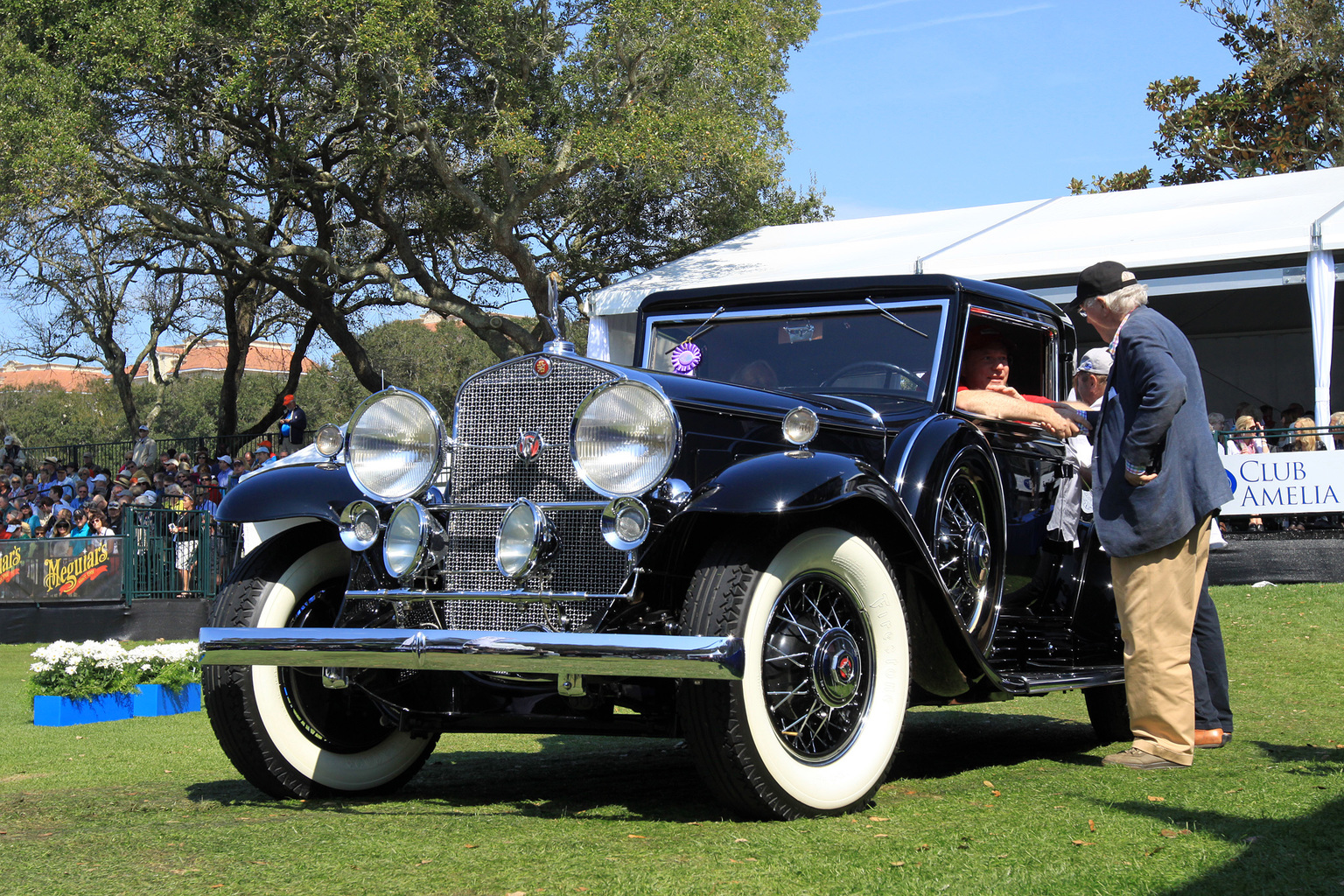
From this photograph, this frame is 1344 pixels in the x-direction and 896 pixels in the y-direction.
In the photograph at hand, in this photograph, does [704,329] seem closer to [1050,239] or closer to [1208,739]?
[1208,739]

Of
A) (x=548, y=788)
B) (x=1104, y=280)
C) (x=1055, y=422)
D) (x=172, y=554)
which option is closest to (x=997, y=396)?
(x=1055, y=422)

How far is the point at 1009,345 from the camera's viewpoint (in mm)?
5516

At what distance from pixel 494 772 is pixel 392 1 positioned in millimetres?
13385

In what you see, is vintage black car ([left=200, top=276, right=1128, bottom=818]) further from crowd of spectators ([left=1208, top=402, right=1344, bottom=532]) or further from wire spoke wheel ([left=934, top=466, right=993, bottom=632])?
crowd of spectators ([left=1208, top=402, right=1344, bottom=532])

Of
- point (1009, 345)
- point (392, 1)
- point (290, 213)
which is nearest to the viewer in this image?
point (1009, 345)

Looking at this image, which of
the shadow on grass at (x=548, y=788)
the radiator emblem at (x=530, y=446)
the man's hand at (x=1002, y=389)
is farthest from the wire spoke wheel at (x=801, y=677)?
the man's hand at (x=1002, y=389)

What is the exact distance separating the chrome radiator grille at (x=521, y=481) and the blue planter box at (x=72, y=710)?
209 inches

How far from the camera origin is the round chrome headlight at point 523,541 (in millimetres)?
3721

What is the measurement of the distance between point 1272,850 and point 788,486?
1484 mm

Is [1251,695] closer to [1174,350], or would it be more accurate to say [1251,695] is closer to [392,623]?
[1174,350]

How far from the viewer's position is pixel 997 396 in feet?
16.6

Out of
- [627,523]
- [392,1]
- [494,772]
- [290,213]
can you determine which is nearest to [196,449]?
[290,213]

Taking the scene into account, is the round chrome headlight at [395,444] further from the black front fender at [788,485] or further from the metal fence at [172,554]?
the metal fence at [172,554]

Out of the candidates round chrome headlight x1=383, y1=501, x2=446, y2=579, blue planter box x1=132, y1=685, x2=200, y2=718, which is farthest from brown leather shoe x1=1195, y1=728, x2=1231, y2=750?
blue planter box x1=132, y1=685, x2=200, y2=718
